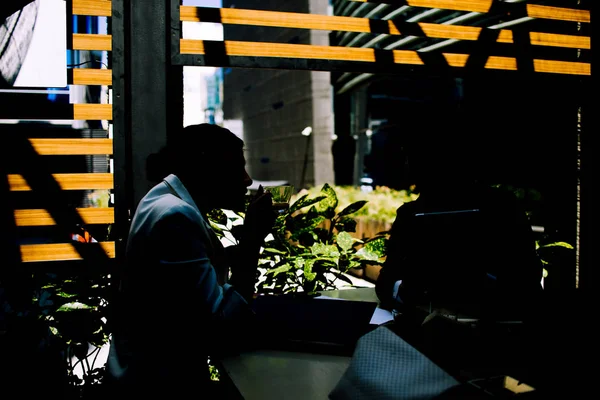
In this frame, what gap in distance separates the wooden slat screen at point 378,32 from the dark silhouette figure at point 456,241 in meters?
0.61

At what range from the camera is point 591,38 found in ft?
10.3

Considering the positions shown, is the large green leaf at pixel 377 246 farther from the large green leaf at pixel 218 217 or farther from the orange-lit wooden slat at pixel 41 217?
the orange-lit wooden slat at pixel 41 217

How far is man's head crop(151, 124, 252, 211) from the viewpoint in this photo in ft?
5.54

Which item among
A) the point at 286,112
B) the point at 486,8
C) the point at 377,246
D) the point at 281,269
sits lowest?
the point at 281,269

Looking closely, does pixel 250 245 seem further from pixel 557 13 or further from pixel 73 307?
pixel 557 13

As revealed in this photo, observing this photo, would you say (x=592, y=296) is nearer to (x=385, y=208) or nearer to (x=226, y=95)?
(x=385, y=208)

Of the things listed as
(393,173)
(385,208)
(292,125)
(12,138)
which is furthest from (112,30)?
(292,125)

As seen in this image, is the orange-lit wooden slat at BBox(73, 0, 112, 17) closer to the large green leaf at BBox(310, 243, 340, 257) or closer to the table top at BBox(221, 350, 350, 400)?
the large green leaf at BBox(310, 243, 340, 257)

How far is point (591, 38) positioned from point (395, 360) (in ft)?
9.93

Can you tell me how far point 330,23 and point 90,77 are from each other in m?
1.24

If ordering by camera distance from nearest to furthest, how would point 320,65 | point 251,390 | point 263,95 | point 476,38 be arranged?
point 251,390 < point 320,65 < point 476,38 < point 263,95

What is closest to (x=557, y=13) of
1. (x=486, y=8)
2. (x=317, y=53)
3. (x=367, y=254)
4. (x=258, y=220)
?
(x=486, y=8)

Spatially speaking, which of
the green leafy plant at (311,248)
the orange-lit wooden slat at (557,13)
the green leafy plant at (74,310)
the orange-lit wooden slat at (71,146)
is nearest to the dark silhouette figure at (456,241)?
the green leafy plant at (311,248)

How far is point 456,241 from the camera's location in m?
1.77
